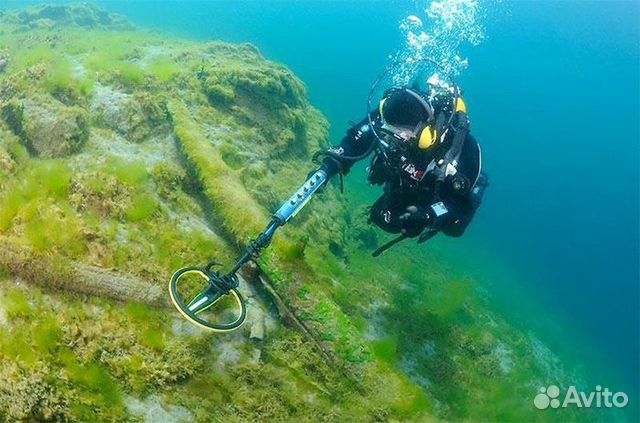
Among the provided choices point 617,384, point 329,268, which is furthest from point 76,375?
point 617,384

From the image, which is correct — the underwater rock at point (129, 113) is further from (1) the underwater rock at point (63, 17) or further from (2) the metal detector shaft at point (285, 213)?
(1) the underwater rock at point (63, 17)

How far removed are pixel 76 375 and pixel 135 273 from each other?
48.7 inches

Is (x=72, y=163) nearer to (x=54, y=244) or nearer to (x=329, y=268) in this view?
(x=54, y=244)

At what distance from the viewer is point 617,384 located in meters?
17.0

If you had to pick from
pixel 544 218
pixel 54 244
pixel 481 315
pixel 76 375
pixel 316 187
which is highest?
pixel 544 218

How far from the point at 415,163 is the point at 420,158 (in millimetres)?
88

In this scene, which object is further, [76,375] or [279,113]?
[279,113]

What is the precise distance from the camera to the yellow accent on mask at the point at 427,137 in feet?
17.3

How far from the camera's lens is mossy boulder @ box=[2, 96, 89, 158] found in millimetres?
6559

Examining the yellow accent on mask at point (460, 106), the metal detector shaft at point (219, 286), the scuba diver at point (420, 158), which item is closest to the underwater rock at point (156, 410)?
the metal detector shaft at point (219, 286)

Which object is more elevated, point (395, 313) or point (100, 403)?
point (395, 313)

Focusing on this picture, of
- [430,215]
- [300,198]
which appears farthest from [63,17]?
[430,215]

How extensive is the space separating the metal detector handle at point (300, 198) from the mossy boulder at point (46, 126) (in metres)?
3.85

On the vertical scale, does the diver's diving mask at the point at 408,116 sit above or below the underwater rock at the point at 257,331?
above
